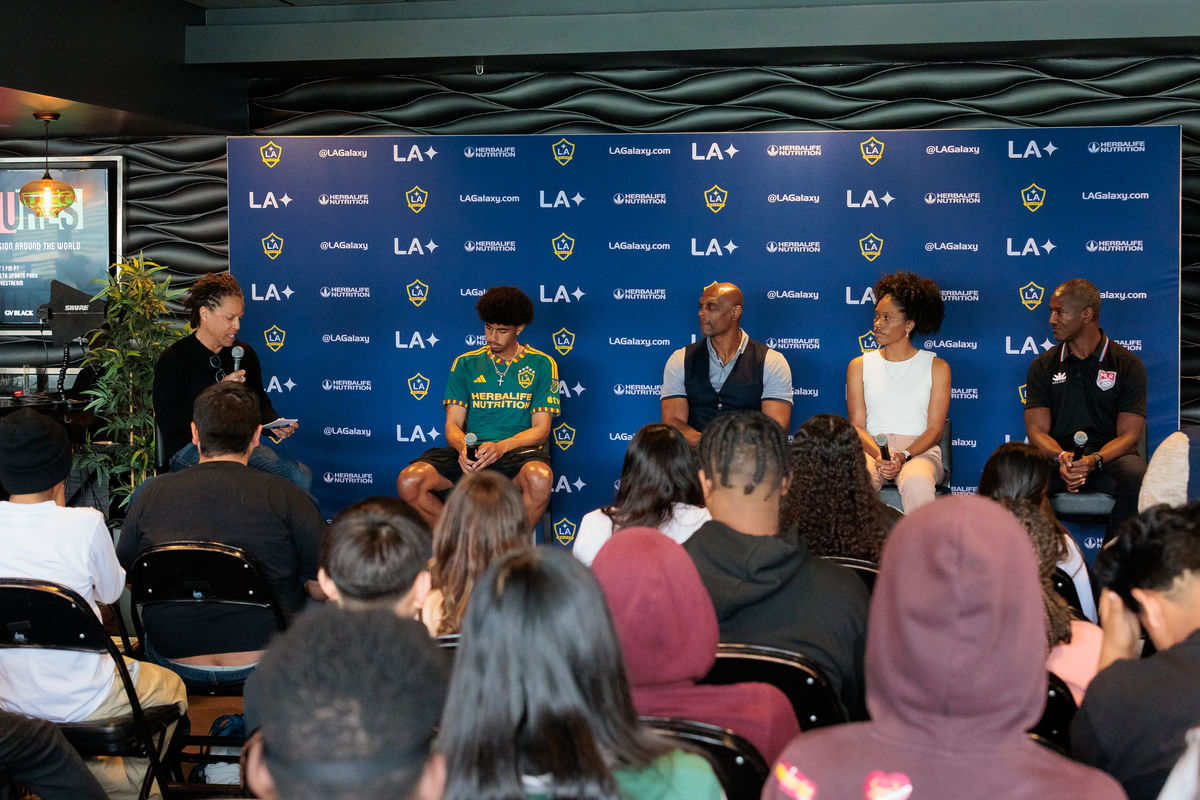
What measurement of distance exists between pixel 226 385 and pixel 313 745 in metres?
2.40

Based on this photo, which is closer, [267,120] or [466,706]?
[466,706]

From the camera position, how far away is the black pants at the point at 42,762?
2189 mm

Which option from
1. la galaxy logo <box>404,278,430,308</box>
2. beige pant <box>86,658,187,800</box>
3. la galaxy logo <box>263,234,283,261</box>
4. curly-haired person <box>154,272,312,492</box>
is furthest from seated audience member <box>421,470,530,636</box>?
la galaxy logo <box>263,234,283,261</box>

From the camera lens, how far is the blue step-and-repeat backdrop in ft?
17.8

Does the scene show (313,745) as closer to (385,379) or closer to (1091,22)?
(385,379)

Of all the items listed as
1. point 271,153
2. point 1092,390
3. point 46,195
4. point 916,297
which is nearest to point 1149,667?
point 916,297

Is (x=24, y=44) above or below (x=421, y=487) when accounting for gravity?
above

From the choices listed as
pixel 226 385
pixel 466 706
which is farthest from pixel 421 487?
pixel 466 706

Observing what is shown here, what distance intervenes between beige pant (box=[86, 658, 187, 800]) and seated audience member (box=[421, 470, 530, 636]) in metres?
0.88

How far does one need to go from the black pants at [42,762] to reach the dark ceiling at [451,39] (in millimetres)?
3893

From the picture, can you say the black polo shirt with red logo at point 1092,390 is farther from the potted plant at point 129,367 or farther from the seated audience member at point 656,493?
the potted plant at point 129,367

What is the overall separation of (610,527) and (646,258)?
291cm

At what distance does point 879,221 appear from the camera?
18.3ft

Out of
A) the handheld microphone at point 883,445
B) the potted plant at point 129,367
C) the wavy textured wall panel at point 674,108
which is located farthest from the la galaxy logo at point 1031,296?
the potted plant at point 129,367
